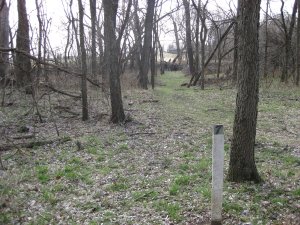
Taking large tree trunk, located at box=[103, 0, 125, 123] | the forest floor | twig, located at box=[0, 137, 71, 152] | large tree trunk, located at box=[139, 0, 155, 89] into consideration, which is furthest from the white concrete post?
large tree trunk, located at box=[139, 0, 155, 89]

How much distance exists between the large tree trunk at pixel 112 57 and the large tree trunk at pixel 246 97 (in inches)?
283

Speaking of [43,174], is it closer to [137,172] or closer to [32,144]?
[137,172]

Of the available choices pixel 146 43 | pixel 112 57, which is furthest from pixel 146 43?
pixel 112 57

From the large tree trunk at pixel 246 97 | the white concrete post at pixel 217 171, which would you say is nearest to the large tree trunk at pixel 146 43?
the large tree trunk at pixel 246 97

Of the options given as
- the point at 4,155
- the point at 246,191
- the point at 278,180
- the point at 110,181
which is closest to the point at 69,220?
the point at 110,181

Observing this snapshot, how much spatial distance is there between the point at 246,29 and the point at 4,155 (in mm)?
6863

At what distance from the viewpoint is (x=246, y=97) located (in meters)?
5.96

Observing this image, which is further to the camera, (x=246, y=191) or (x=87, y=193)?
(x=87, y=193)

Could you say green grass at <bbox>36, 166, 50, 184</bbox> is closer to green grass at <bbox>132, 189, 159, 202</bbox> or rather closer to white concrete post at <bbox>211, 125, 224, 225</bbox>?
green grass at <bbox>132, 189, 159, 202</bbox>

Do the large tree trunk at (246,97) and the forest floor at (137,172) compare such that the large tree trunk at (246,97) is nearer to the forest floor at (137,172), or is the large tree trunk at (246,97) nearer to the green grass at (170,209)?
the forest floor at (137,172)

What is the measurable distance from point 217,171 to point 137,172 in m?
3.11

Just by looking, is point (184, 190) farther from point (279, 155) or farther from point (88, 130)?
point (88, 130)

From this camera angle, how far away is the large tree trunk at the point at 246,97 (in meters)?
5.77

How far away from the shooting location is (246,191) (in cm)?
595
